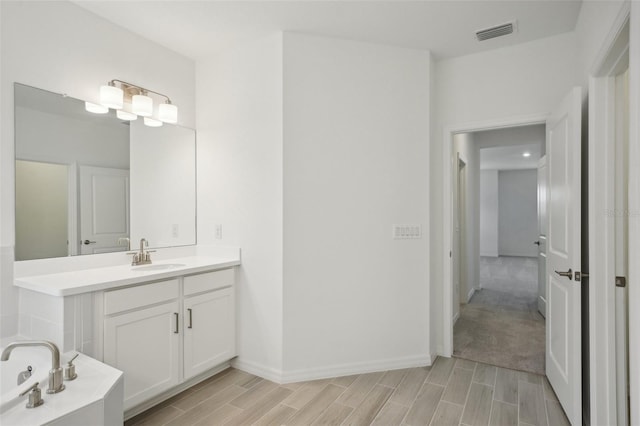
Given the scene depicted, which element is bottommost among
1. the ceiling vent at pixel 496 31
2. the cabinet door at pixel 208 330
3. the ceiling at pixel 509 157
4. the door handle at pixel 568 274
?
the cabinet door at pixel 208 330

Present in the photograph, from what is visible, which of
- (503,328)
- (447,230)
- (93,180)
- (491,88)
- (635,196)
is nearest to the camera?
(635,196)

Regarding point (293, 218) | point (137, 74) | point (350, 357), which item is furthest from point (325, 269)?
point (137, 74)

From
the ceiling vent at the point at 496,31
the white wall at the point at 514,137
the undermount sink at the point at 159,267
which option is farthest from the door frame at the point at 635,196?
the white wall at the point at 514,137

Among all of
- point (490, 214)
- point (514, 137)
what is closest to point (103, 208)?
point (514, 137)

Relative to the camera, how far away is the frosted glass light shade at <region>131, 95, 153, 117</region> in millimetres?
2529

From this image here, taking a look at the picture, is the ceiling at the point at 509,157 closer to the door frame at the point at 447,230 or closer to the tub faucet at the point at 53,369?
the door frame at the point at 447,230

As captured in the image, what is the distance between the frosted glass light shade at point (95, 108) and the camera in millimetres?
2328

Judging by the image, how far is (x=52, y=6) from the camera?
2.15m

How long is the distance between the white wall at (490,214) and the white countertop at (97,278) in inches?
362

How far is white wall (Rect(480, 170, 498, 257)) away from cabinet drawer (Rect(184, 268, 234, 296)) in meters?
9.10

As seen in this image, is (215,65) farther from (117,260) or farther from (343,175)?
(117,260)

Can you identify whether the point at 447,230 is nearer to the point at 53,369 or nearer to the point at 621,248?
the point at 621,248

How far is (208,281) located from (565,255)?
7.92 ft

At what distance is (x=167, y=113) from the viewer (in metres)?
2.75
